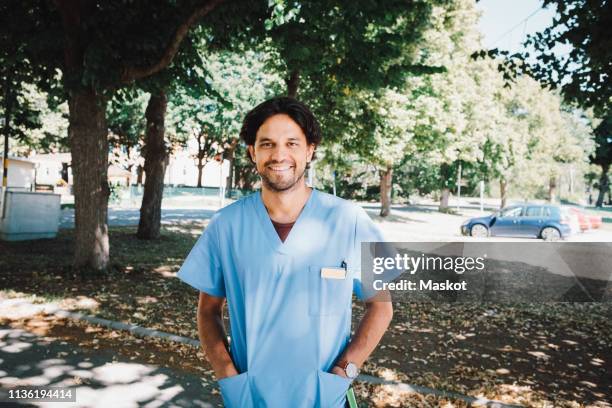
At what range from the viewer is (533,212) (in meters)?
22.2

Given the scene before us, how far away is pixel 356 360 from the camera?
1.98 m

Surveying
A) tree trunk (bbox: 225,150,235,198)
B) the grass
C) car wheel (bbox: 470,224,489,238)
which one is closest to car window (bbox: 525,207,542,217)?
car wheel (bbox: 470,224,489,238)

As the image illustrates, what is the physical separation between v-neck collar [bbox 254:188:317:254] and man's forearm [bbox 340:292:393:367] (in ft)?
1.62

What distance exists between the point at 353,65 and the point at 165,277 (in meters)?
6.59

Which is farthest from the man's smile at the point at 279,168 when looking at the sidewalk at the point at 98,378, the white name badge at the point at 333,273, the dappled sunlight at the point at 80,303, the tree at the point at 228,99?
the tree at the point at 228,99

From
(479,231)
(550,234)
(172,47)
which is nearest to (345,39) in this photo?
(172,47)

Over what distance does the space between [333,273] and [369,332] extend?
1.18 feet

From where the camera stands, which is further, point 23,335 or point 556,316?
point 556,316

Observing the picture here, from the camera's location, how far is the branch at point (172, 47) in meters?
7.77

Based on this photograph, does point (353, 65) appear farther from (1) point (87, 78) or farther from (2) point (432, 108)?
(2) point (432, 108)

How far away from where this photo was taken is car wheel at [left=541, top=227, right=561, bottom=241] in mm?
21469

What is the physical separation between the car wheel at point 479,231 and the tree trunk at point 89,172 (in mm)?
18592

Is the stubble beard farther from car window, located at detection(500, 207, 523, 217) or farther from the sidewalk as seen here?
car window, located at detection(500, 207, 523, 217)

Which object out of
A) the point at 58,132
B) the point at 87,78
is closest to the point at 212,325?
the point at 87,78
